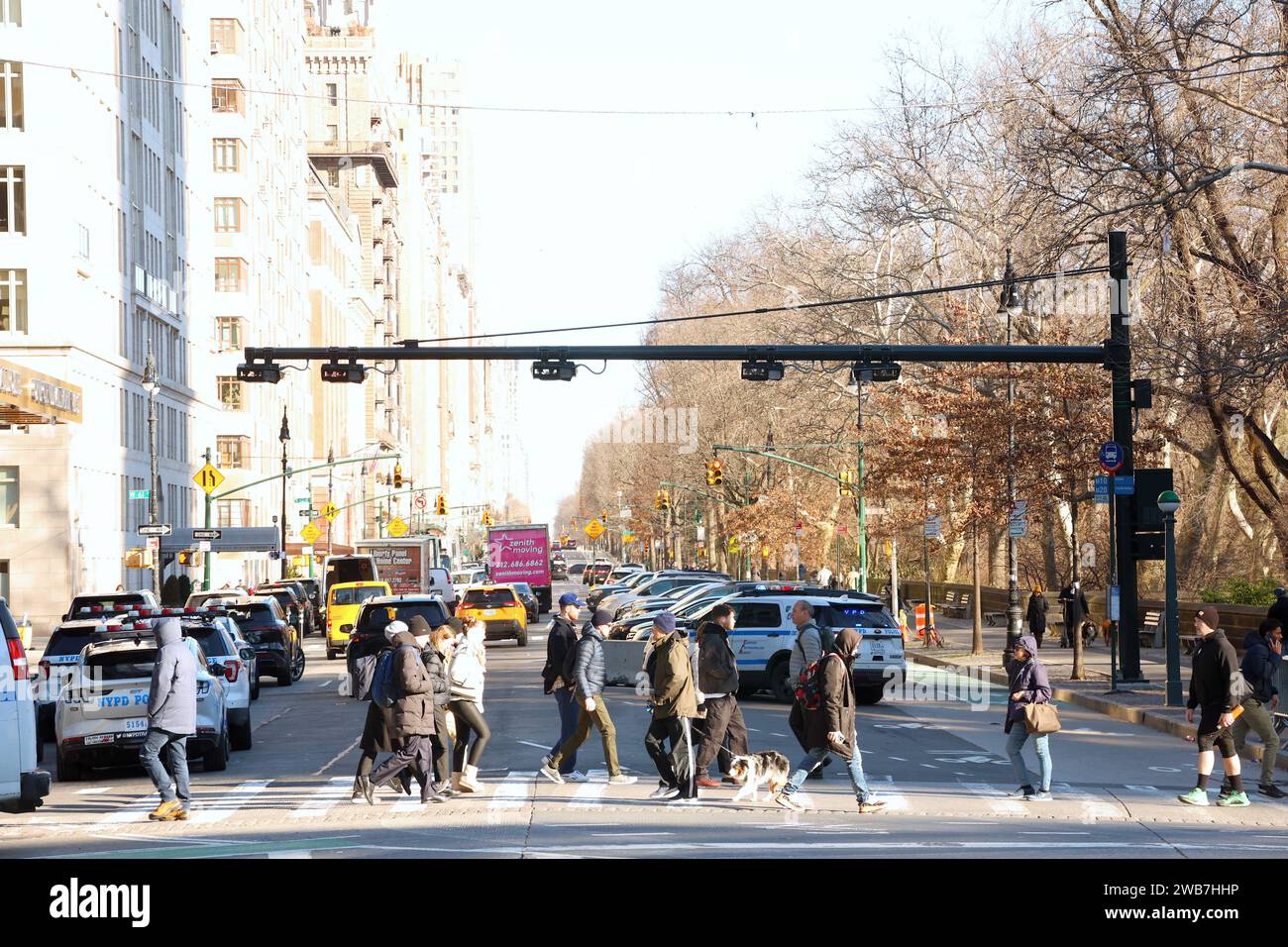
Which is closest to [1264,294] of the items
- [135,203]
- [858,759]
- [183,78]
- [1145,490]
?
[1145,490]

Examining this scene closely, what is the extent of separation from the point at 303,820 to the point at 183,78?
69.1 metres

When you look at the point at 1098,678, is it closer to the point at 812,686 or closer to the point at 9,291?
the point at 812,686

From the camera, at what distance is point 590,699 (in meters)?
17.9

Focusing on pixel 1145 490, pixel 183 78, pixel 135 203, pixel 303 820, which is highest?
pixel 183 78

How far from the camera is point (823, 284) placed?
56875 mm

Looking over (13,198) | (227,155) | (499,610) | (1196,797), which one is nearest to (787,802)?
(1196,797)

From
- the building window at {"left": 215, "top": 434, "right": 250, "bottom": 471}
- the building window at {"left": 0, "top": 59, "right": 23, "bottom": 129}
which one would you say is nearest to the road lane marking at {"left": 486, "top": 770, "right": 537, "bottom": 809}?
the building window at {"left": 0, "top": 59, "right": 23, "bottom": 129}

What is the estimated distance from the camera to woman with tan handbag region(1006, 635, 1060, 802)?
54.5ft

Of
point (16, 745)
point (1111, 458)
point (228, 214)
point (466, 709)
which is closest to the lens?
point (16, 745)

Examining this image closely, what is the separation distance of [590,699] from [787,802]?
9.19 feet

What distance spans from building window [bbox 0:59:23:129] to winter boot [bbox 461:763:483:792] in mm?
44520

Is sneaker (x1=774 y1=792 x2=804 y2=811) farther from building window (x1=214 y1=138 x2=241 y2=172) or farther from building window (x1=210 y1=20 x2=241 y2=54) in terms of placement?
building window (x1=210 y1=20 x2=241 y2=54)
